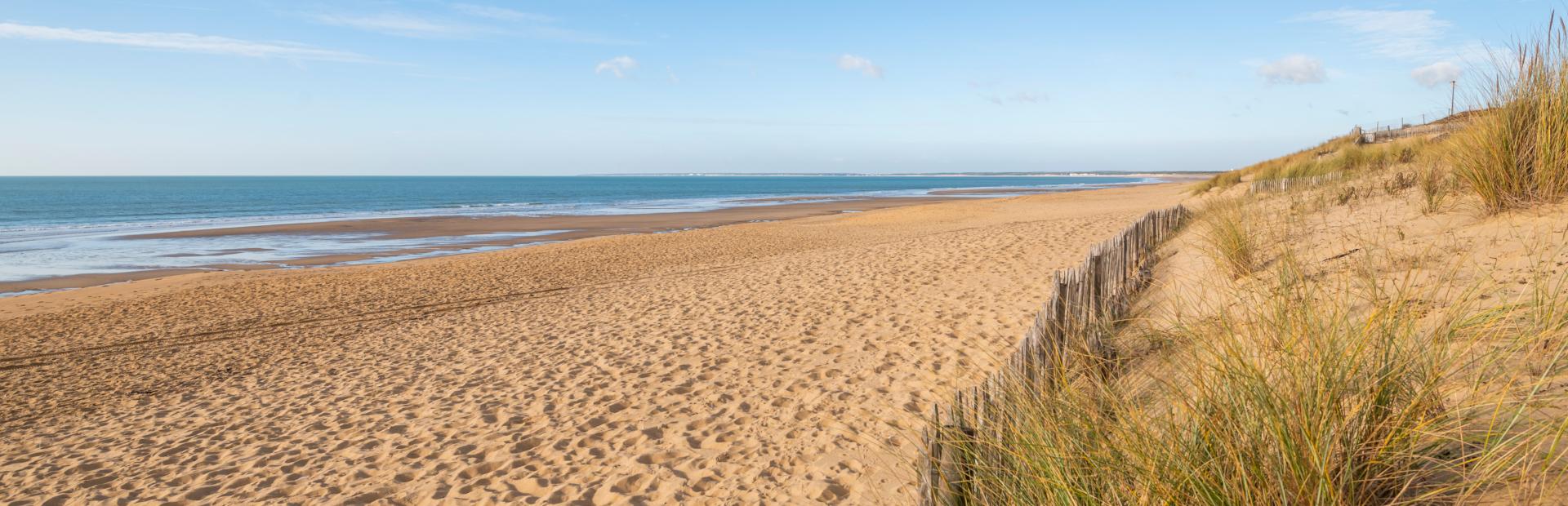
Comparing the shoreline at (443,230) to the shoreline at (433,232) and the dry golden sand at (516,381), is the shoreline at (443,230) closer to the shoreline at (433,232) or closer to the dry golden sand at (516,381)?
the shoreline at (433,232)

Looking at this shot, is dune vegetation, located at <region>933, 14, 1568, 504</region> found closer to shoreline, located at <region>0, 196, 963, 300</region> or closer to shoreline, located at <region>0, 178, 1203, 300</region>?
shoreline, located at <region>0, 178, 1203, 300</region>

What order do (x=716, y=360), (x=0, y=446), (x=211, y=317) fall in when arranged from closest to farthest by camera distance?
1. (x=0, y=446)
2. (x=716, y=360)
3. (x=211, y=317)

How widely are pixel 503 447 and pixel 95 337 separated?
7936mm

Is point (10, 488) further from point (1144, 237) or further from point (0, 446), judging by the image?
point (1144, 237)

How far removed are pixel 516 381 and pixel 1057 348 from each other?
4.80m

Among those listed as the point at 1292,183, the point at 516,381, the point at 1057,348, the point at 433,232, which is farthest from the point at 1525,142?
the point at 433,232

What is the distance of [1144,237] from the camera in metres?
8.21

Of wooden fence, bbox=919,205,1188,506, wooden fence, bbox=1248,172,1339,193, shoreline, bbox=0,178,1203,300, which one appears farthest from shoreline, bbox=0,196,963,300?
wooden fence, bbox=1248,172,1339,193

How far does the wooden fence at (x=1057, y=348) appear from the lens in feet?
8.04

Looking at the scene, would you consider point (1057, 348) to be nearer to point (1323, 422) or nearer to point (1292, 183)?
point (1323, 422)

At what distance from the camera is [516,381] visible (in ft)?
21.3

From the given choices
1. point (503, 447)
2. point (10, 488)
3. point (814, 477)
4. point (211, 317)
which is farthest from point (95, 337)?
point (814, 477)

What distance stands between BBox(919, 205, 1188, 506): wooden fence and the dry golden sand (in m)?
1.04

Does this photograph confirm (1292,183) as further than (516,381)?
Yes
